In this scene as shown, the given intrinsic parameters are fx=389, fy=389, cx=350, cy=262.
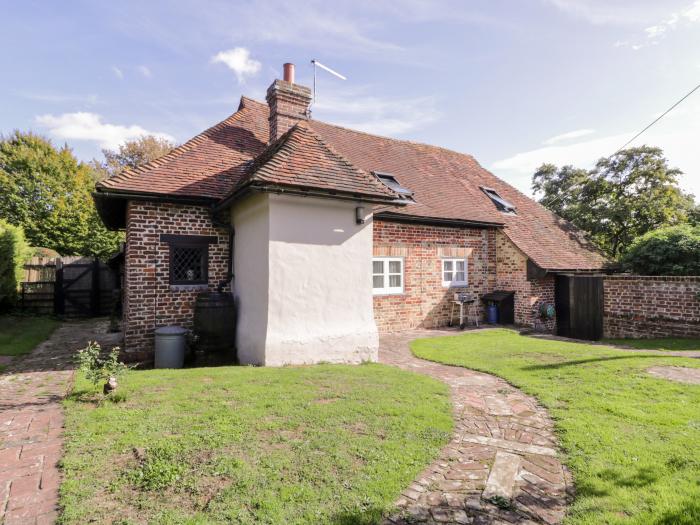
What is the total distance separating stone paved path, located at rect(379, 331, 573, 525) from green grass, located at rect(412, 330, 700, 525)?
178 millimetres

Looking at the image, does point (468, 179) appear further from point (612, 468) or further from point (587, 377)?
point (612, 468)

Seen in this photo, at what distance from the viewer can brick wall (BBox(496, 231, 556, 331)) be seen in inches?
478

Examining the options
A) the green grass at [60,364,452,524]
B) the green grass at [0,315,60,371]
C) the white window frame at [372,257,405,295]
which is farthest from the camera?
the white window frame at [372,257,405,295]

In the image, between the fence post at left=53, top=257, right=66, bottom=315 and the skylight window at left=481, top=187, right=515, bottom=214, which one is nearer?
the skylight window at left=481, top=187, right=515, bottom=214

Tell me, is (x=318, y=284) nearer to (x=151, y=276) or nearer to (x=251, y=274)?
(x=251, y=274)

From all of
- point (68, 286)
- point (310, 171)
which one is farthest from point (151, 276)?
point (68, 286)

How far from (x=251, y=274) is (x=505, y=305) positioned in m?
8.70

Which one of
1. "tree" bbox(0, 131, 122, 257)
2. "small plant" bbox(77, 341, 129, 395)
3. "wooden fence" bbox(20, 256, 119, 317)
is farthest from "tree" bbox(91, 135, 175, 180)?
"small plant" bbox(77, 341, 129, 395)

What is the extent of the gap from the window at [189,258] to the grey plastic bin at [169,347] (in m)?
1.17

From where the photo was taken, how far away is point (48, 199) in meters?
22.8

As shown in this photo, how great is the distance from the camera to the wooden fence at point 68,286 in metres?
15.8

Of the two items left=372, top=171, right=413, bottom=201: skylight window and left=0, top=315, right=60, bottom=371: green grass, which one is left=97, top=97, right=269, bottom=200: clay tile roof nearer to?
left=372, top=171, right=413, bottom=201: skylight window

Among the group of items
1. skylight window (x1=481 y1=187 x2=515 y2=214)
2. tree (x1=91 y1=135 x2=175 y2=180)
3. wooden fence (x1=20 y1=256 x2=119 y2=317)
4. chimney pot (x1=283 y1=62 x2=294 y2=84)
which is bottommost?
wooden fence (x1=20 y1=256 x2=119 y2=317)

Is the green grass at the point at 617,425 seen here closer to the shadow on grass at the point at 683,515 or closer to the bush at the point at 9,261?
the shadow on grass at the point at 683,515
